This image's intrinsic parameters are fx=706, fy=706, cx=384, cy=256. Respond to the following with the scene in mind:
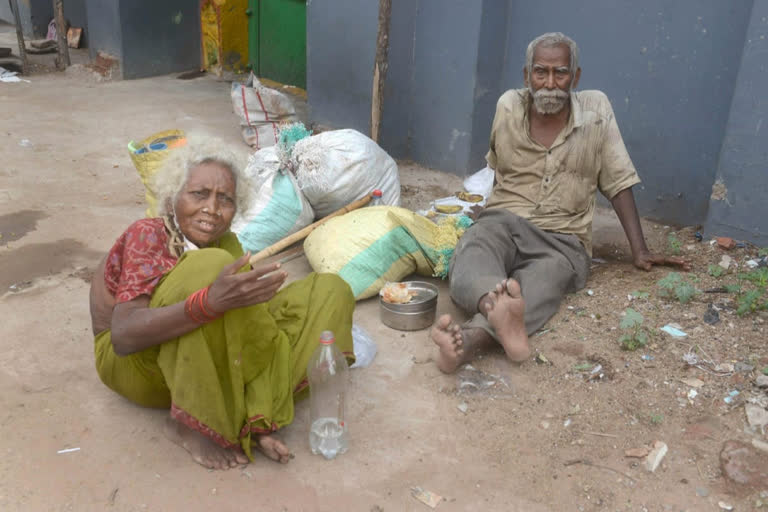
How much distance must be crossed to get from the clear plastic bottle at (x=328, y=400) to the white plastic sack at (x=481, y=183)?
2.60 meters

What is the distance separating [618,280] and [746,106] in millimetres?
1165

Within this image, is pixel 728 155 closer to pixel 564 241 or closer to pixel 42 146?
pixel 564 241

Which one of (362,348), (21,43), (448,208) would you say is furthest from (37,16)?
(362,348)

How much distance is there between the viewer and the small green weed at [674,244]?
4.02 metres

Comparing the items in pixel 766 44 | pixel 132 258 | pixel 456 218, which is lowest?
pixel 456 218

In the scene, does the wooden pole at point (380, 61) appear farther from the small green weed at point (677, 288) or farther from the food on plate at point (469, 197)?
the small green weed at point (677, 288)

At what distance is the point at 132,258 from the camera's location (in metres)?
2.26

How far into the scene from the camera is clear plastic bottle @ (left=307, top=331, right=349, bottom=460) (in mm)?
2529

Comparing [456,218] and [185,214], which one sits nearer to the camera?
[185,214]

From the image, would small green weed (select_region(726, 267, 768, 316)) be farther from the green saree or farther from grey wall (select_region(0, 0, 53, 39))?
grey wall (select_region(0, 0, 53, 39))

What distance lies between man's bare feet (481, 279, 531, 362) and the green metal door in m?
5.53

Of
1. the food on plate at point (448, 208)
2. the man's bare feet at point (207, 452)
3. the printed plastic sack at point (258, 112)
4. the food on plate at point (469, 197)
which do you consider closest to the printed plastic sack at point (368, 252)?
the food on plate at point (448, 208)

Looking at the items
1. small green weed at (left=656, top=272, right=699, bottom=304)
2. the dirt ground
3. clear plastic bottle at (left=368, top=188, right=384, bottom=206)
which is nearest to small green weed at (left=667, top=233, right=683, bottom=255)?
the dirt ground

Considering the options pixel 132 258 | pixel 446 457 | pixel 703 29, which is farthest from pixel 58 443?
pixel 703 29
